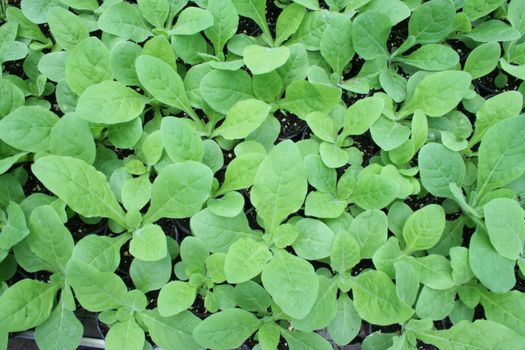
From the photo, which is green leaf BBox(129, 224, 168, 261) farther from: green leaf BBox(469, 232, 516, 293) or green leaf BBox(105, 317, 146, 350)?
green leaf BBox(469, 232, 516, 293)

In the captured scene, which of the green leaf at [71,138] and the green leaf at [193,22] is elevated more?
the green leaf at [193,22]

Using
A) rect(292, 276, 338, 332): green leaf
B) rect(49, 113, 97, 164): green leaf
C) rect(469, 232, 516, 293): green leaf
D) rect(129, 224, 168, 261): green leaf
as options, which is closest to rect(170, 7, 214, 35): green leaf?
rect(49, 113, 97, 164): green leaf

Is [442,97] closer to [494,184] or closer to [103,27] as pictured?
[494,184]

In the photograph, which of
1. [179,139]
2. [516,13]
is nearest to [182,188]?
[179,139]

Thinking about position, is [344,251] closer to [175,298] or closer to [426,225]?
[426,225]

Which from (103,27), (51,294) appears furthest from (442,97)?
(51,294)

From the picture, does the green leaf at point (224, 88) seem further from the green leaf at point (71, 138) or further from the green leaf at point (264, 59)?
the green leaf at point (71, 138)

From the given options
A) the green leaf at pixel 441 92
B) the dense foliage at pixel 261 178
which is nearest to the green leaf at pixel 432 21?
the dense foliage at pixel 261 178
